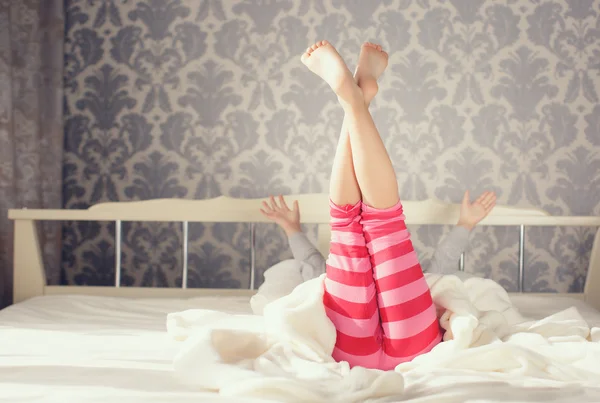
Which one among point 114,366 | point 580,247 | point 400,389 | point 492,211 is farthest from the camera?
point 580,247

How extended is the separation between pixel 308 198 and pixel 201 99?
733 millimetres

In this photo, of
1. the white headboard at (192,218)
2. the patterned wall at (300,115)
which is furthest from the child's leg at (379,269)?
the patterned wall at (300,115)

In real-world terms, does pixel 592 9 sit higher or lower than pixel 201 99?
higher

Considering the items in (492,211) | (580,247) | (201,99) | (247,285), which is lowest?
(247,285)

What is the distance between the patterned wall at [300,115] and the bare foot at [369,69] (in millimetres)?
1113

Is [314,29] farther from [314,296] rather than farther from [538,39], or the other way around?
[314,296]

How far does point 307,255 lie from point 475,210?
0.54 metres

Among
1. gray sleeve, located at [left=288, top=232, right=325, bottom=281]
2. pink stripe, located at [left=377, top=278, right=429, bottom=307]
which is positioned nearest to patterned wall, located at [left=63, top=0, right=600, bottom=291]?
gray sleeve, located at [left=288, top=232, right=325, bottom=281]

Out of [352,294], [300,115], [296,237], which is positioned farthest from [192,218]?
[352,294]

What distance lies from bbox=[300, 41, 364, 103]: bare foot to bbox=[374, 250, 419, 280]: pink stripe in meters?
0.31

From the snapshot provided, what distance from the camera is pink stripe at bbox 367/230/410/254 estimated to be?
1.15 metres

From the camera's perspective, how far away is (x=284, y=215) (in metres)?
1.97

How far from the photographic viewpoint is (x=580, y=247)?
8.00 feet

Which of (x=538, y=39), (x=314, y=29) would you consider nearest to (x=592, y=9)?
(x=538, y=39)
